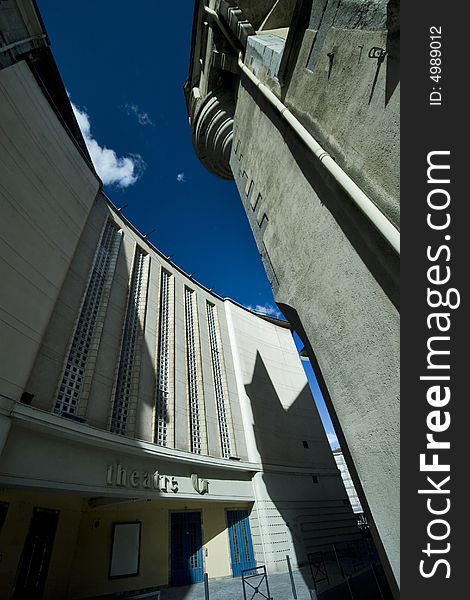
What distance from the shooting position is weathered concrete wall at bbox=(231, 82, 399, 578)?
261 centimetres

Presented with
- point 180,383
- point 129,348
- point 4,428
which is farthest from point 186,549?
point 4,428

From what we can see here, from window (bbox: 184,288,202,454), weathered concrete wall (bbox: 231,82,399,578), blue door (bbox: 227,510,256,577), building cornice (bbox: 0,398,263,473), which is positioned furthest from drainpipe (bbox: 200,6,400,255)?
blue door (bbox: 227,510,256,577)

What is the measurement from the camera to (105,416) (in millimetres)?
8656

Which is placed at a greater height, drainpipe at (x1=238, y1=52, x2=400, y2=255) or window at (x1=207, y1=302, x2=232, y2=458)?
window at (x1=207, y1=302, x2=232, y2=458)

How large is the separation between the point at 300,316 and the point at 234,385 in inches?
475

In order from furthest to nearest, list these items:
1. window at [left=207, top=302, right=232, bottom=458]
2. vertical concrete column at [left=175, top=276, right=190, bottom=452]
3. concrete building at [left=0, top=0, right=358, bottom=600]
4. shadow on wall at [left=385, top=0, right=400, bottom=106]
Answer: window at [left=207, top=302, right=232, bottom=458], vertical concrete column at [left=175, top=276, right=190, bottom=452], concrete building at [left=0, top=0, right=358, bottom=600], shadow on wall at [left=385, top=0, right=400, bottom=106]

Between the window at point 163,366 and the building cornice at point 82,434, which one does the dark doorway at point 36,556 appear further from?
the window at point 163,366

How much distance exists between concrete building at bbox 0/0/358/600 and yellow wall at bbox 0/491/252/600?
0.04m

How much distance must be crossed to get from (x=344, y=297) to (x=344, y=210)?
3.66 feet

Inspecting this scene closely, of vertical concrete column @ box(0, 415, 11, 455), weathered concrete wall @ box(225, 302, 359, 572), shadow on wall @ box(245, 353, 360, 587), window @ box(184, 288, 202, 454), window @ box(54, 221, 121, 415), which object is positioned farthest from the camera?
shadow on wall @ box(245, 353, 360, 587)

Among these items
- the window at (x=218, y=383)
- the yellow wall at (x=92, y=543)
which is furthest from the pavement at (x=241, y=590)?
the window at (x=218, y=383)

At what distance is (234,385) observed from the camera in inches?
617

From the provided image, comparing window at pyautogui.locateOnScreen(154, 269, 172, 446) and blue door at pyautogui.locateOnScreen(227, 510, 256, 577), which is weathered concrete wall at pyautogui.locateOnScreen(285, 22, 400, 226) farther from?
blue door at pyautogui.locateOnScreen(227, 510, 256, 577)

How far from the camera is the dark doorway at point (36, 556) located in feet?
23.2
